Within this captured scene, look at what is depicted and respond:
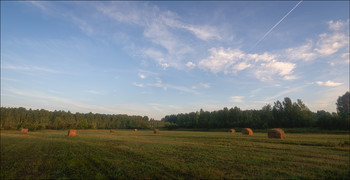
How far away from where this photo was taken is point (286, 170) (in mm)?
8688

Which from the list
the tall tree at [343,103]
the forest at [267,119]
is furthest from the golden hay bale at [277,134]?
the tall tree at [343,103]

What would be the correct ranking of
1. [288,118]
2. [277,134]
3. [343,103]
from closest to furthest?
[277,134]
[288,118]
[343,103]

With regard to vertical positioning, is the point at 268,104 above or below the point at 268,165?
above

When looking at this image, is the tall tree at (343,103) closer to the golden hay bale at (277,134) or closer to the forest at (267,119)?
the forest at (267,119)

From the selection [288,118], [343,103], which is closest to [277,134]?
[288,118]

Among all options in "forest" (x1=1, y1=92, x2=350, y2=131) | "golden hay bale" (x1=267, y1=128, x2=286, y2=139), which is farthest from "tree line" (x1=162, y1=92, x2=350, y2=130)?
"golden hay bale" (x1=267, y1=128, x2=286, y2=139)

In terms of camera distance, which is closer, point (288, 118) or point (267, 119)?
point (288, 118)

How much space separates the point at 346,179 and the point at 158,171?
28.5 feet

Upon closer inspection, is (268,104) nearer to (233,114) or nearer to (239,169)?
(233,114)

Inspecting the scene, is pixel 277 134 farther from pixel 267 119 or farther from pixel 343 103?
pixel 343 103

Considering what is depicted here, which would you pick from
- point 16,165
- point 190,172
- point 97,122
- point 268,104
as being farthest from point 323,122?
point 97,122

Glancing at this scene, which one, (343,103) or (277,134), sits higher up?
(343,103)

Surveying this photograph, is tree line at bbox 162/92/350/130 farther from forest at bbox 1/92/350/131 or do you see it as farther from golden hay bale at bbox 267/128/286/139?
golden hay bale at bbox 267/128/286/139

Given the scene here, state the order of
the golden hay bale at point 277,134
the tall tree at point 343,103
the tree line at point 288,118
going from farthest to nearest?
the tall tree at point 343,103 → the tree line at point 288,118 → the golden hay bale at point 277,134
